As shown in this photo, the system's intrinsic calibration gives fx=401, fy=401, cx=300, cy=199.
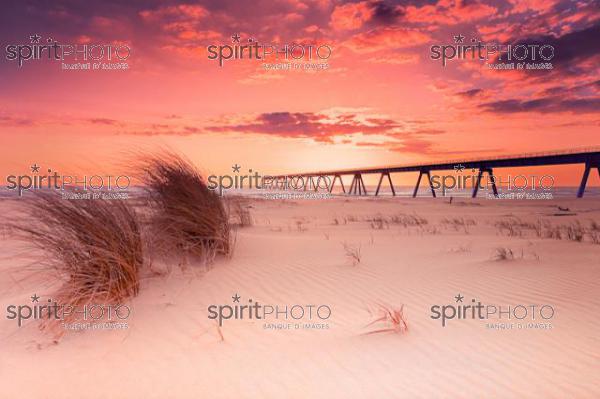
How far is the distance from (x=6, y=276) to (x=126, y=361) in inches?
158

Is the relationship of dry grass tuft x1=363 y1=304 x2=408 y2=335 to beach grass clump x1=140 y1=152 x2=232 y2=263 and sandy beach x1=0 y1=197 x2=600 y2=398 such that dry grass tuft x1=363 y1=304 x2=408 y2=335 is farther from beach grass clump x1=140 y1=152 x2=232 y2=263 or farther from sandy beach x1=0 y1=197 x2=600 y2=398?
beach grass clump x1=140 y1=152 x2=232 y2=263

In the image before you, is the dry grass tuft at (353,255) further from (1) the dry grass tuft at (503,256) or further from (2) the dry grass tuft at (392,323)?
(1) the dry grass tuft at (503,256)

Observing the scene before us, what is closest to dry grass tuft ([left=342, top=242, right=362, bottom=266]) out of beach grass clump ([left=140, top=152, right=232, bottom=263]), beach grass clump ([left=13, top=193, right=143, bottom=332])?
beach grass clump ([left=140, top=152, right=232, bottom=263])

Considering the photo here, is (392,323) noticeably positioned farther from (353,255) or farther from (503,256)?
(503,256)

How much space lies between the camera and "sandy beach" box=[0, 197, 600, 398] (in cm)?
294

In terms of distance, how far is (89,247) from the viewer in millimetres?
4398

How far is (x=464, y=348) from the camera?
11.2 ft

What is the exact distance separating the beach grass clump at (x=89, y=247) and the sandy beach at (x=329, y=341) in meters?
0.33

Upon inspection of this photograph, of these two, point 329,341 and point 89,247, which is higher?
point 89,247

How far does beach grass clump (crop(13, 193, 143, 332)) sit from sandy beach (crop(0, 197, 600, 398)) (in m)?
0.33

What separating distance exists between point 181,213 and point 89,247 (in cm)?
186

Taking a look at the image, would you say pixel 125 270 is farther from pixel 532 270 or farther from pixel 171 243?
pixel 532 270

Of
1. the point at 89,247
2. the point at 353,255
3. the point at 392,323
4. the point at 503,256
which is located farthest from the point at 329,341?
the point at 503,256

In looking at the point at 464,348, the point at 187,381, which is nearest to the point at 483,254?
the point at 464,348
